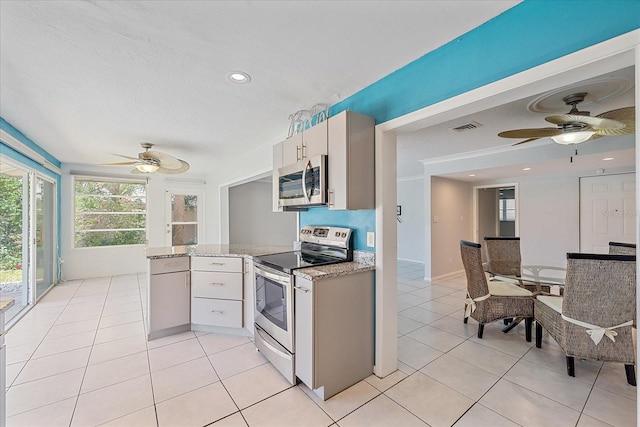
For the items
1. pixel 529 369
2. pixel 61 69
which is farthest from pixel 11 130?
pixel 529 369

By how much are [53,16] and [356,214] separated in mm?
2261

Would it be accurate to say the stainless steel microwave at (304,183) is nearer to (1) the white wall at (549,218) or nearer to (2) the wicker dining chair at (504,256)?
(2) the wicker dining chair at (504,256)

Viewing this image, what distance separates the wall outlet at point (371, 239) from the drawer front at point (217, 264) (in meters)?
1.38

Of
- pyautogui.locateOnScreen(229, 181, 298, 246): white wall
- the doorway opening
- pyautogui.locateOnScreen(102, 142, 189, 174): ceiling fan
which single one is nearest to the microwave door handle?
pyautogui.locateOnScreen(102, 142, 189, 174): ceiling fan

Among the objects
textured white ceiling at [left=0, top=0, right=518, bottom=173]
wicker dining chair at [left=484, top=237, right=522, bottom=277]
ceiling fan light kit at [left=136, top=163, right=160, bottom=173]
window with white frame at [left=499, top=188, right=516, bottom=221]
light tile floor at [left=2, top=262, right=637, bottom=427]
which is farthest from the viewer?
window with white frame at [left=499, top=188, right=516, bottom=221]

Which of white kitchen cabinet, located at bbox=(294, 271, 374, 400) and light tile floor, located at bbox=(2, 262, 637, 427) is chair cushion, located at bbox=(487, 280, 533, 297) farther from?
white kitchen cabinet, located at bbox=(294, 271, 374, 400)

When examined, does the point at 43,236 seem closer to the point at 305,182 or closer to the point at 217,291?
the point at 217,291

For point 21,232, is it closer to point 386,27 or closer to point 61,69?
point 61,69

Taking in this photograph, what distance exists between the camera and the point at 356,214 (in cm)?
240

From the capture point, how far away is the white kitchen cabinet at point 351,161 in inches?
79.1

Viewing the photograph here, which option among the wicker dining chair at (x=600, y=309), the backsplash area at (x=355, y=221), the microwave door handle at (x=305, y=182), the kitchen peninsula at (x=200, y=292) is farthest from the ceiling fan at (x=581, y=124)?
the kitchen peninsula at (x=200, y=292)

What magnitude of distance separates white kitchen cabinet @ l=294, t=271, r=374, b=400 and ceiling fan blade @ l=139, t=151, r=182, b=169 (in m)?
2.87

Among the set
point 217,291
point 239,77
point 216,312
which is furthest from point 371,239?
point 216,312

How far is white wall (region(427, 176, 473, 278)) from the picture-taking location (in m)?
5.25
